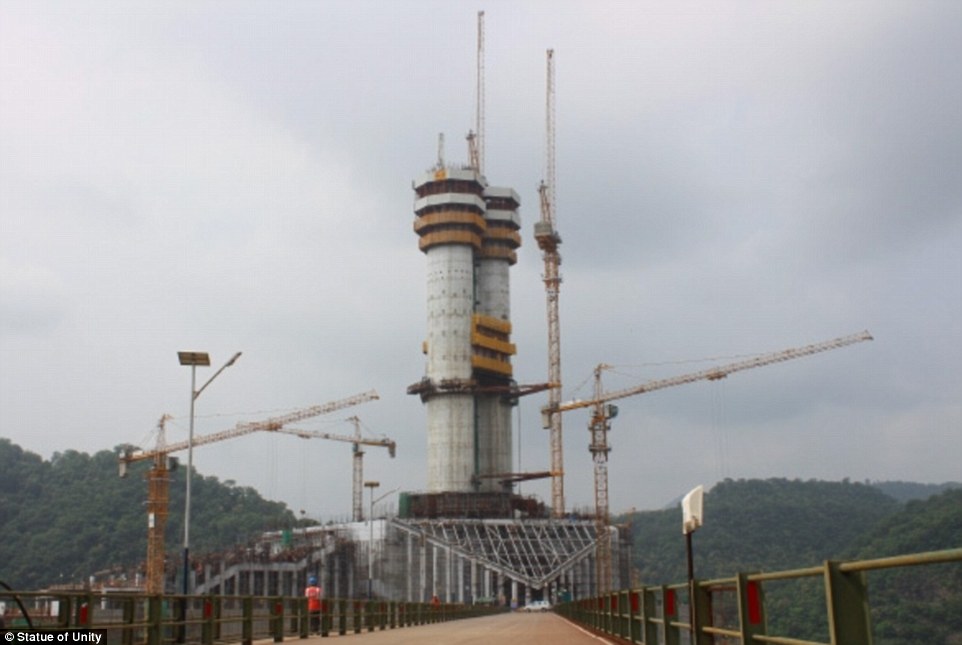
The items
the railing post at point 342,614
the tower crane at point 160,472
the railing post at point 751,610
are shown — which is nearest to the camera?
the railing post at point 751,610

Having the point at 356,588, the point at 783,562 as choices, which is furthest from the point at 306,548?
the point at 783,562

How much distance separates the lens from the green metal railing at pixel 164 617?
15477 millimetres

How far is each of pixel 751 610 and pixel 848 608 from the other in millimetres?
3638

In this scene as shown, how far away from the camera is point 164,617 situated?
22031mm

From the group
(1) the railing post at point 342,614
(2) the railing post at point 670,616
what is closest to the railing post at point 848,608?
(2) the railing post at point 670,616

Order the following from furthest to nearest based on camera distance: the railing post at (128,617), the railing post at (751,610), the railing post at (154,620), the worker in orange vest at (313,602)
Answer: the worker in orange vest at (313,602), the railing post at (154,620), the railing post at (128,617), the railing post at (751,610)

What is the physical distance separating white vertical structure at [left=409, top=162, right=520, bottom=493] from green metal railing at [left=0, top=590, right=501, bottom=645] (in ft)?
377

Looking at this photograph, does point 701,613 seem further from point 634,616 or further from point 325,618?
point 325,618

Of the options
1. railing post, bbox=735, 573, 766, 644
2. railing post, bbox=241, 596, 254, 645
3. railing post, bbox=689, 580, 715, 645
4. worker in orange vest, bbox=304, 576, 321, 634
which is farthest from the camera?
worker in orange vest, bbox=304, 576, 321, 634

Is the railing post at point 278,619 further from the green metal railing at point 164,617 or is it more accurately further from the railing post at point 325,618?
the railing post at point 325,618

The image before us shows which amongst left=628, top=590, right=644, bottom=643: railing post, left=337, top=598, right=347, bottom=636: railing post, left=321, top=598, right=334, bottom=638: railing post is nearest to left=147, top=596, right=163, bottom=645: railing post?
left=628, top=590, right=644, bottom=643: railing post

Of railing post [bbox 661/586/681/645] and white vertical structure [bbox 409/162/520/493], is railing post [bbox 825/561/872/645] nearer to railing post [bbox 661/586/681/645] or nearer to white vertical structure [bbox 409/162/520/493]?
railing post [bbox 661/586/681/645]

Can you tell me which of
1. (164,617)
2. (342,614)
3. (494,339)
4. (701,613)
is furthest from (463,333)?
(701,613)

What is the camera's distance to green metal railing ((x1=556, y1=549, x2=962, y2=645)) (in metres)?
7.79
